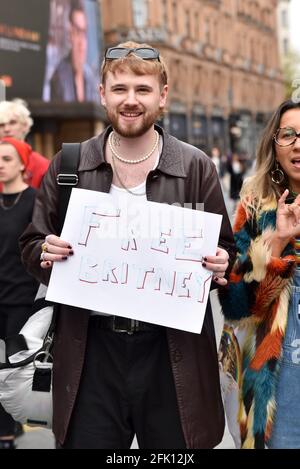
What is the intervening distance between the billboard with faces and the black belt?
20146 mm

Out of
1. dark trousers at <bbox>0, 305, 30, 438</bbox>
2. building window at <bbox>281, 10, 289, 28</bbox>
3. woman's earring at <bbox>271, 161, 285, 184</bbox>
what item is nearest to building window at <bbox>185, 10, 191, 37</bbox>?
building window at <bbox>281, 10, 289, 28</bbox>

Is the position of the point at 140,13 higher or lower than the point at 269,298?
higher

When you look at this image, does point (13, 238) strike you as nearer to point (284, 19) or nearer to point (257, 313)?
point (257, 313)

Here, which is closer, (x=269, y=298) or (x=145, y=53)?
(x=145, y=53)

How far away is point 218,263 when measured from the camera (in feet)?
8.74

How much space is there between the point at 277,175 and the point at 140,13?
39994mm

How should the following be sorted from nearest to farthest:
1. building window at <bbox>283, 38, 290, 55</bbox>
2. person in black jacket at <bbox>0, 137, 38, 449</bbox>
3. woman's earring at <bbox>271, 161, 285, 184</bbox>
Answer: woman's earring at <bbox>271, 161, 285, 184</bbox> → person in black jacket at <bbox>0, 137, 38, 449</bbox> → building window at <bbox>283, 38, 290, 55</bbox>

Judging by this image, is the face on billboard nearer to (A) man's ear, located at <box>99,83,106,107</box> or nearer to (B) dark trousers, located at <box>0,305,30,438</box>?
(B) dark trousers, located at <box>0,305,30,438</box>

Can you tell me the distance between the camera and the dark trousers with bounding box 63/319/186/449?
273cm

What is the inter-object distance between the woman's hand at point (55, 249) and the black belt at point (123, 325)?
0.28 metres

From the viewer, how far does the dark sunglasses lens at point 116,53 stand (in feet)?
8.79

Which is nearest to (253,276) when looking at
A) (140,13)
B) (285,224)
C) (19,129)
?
(285,224)

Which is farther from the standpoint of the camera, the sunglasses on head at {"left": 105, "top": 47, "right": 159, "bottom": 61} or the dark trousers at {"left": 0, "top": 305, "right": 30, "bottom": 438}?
the dark trousers at {"left": 0, "top": 305, "right": 30, "bottom": 438}
